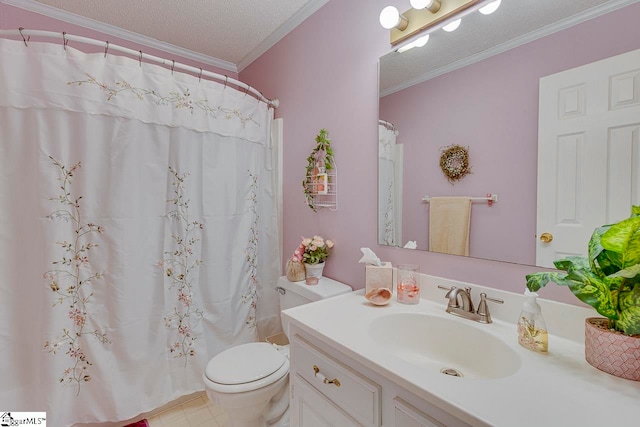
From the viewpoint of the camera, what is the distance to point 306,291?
5.12 ft

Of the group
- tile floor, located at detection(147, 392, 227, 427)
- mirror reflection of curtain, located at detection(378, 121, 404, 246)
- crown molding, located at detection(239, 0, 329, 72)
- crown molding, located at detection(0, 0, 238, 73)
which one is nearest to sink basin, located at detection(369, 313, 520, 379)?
mirror reflection of curtain, located at detection(378, 121, 404, 246)

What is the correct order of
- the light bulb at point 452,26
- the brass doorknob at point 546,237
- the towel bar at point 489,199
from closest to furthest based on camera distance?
the brass doorknob at point 546,237 → the towel bar at point 489,199 → the light bulb at point 452,26

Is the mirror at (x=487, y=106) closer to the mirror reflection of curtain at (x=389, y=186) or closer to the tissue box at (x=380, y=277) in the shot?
the mirror reflection of curtain at (x=389, y=186)

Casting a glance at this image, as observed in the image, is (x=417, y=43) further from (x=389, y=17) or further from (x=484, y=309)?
(x=484, y=309)

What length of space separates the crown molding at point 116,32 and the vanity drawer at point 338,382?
237 cm

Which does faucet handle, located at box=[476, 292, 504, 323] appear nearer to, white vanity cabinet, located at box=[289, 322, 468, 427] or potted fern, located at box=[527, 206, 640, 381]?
potted fern, located at box=[527, 206, 640, 381]

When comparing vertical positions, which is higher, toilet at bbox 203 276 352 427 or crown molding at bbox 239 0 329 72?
crown molding at bbox 239 0 329 72

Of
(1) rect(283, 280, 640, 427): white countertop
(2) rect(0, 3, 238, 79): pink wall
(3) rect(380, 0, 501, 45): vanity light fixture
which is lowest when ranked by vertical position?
(1) rect(283, 280, 640, 427): white countertop

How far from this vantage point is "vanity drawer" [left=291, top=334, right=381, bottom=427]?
778mm

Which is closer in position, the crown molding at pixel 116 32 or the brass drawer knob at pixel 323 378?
the brass drawer knob at pixel 323 378

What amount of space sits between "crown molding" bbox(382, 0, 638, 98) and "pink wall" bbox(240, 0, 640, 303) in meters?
0.02

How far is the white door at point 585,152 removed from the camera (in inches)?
31.0

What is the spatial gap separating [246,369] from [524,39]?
1.71 m

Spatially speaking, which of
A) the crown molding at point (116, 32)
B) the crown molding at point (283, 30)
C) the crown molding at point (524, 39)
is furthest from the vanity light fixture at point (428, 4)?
the crown molding at point (116, 32)
